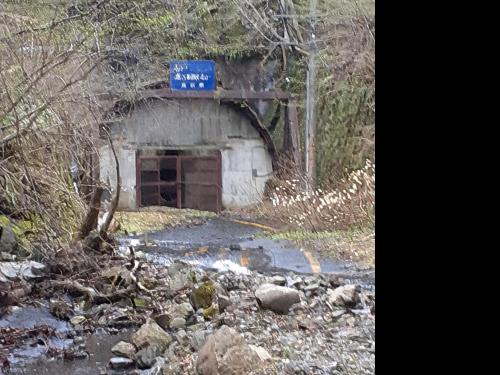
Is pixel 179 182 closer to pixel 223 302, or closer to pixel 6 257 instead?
pixel 6 257

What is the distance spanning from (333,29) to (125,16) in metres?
2.23

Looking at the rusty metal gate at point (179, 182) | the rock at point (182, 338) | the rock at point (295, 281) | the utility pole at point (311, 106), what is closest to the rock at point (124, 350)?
the rock at point (182, 338)

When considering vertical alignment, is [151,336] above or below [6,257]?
below

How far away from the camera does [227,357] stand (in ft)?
7.32

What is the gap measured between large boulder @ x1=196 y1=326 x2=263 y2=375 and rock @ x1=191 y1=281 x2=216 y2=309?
82cm

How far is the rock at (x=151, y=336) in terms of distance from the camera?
8.69ft

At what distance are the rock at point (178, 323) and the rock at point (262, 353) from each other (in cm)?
58

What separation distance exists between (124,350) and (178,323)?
0.41 meters

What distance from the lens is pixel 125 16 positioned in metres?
2.96

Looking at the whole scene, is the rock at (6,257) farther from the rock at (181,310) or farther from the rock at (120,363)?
the rock at (120,363)

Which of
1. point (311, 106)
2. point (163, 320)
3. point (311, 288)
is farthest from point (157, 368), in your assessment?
point (311, 106)

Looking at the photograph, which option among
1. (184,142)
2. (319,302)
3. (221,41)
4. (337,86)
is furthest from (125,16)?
(184,142)
